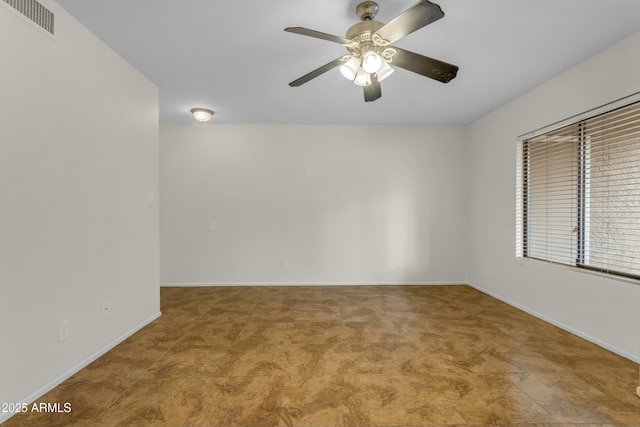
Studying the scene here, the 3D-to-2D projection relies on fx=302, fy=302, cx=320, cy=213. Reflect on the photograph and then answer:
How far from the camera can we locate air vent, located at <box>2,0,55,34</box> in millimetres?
1700

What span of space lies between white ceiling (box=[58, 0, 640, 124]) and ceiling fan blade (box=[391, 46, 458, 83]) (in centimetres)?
33

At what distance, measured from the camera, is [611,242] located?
8.20 feet

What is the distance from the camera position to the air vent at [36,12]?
1700 millimetres

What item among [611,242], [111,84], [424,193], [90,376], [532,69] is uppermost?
[532,69]

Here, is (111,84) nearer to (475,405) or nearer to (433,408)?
(433,408)

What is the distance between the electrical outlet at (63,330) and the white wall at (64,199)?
0.13 ft

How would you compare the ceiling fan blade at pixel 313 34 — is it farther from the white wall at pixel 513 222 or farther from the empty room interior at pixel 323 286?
the white wall at pixel 513 222

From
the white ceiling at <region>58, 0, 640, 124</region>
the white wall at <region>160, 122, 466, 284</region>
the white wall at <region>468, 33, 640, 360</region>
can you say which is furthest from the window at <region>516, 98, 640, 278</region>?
the white wall at <region>160, 122, 466, 284</region>

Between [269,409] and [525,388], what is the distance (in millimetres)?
1554

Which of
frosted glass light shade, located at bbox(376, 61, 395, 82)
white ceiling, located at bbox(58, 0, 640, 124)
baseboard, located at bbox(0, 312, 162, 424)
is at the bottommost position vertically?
baseboard, located at bbox(0, 312, 162, 424)

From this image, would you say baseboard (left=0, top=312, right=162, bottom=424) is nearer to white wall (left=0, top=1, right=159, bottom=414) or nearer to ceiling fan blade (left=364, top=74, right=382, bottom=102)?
white wall (left=0, top=1, right=159, bottom=414)

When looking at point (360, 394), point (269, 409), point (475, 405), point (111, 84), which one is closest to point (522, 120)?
point (475, 405)

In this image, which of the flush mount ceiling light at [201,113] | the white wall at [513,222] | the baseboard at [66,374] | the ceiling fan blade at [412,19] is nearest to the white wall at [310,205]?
the white wall at [513,222]

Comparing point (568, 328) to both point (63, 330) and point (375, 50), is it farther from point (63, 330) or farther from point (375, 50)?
point (63, 330)
